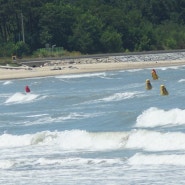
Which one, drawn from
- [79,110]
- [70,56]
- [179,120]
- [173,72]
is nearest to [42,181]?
[179,120]

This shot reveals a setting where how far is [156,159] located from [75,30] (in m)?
69.9

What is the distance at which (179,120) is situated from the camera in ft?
117

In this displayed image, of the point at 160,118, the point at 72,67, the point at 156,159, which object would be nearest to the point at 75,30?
the point at 72,67

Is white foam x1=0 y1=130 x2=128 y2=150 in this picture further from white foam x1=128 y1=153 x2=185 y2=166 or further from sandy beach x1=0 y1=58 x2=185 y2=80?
sandy beach x1=0 y1=58 x2=185 y2=80

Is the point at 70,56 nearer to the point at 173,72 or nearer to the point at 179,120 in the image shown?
the point at 173,72

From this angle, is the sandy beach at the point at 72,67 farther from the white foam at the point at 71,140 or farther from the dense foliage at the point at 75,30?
the white foam at the point at 71,140

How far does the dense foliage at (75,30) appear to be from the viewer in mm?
95312

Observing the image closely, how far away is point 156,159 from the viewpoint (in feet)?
89.0

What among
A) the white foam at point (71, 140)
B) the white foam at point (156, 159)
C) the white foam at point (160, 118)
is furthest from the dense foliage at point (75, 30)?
the white foam at point (156, 159)

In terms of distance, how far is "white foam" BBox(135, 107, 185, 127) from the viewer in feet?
117

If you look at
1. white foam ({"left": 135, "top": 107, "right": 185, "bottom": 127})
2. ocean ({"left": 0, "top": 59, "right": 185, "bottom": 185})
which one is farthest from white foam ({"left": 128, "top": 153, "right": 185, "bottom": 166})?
white foam ({"left": 135, "top": 107, "right": 185, "bottom": 127})

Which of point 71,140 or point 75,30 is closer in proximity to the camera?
point 71,140

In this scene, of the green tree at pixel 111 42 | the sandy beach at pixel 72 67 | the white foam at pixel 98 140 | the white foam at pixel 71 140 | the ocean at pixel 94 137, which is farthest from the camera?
the green tree at pixel 111 42

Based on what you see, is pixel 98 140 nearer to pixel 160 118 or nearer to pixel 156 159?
pixel 160 118
